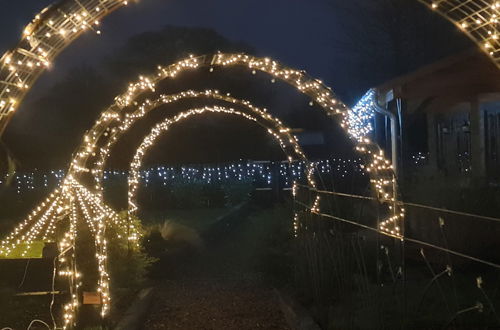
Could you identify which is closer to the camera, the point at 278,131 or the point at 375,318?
the point at 375,318

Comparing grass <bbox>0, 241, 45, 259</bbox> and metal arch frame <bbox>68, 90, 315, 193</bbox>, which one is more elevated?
metal arch frame <bbox>68, 90, 315, 193</bbox>

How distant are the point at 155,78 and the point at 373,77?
1107 inches

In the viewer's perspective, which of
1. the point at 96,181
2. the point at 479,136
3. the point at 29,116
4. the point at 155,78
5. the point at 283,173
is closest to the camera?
the point at 155,78

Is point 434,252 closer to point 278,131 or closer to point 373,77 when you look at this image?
point 278,131

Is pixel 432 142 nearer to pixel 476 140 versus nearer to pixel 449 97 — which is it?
pixel 449 97

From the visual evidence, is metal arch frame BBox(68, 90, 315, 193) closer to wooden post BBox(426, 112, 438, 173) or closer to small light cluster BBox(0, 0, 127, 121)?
small light cluster BBox(0, 0, 127, 121)

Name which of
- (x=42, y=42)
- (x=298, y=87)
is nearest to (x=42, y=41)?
(x=42, y=42)

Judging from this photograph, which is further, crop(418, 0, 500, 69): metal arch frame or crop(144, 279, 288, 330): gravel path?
crop(144, 279, 288, 330): gravel path

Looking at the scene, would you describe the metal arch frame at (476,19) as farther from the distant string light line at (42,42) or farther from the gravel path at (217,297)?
the gravel path at (217,297)

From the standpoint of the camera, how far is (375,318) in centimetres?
607

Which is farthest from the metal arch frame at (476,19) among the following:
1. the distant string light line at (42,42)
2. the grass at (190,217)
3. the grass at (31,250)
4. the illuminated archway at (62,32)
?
the grass at (190,217)

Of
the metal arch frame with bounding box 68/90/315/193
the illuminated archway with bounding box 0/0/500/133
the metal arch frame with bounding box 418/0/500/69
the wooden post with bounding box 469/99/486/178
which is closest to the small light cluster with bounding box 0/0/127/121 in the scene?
the illuminated archway with bounding box 0/0/500/133

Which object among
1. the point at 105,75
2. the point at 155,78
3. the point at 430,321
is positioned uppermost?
the point at 105,75

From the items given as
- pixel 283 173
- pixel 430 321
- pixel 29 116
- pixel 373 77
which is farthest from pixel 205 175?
pixel 430 321
